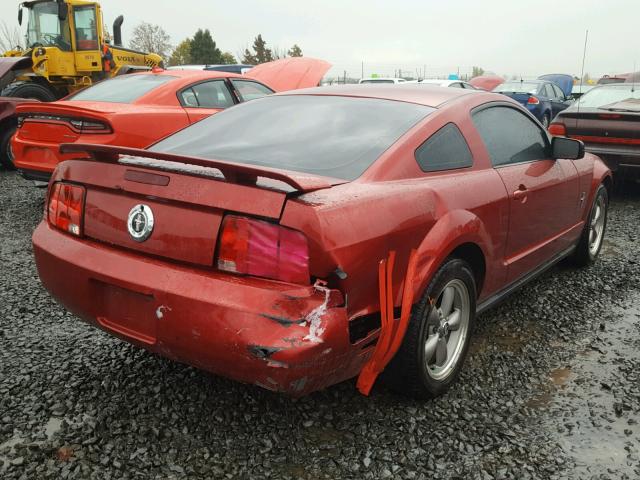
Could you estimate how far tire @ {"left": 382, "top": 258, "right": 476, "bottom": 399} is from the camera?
2393 millimetres

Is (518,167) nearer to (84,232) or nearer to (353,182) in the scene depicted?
(353,182)

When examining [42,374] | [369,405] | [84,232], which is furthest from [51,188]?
[369,405]

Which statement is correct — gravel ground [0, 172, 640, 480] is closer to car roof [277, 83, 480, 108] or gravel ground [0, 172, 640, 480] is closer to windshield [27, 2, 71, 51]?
car roof [277, 83, 480, 108]

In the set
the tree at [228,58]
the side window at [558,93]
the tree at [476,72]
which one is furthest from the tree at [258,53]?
the side window at [558,93]

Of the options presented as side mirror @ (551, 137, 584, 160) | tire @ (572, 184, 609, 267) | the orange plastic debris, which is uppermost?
side mirror @ (551, 137, 584, 160)

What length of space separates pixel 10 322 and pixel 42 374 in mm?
777

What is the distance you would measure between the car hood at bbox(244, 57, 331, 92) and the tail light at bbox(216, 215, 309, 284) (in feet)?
27.0

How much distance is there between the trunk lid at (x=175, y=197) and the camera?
2.00 metres

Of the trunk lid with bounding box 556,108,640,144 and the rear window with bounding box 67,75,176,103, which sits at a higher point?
the rear window with bounding box 67,75,176,103

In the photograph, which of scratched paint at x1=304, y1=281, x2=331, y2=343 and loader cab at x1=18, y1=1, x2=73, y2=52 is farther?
loader cab at x1=18, y1=1, x2=73, y2=52

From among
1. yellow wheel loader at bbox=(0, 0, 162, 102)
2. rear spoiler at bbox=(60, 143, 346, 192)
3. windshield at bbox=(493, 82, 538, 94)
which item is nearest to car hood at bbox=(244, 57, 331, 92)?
yellow wheel loader at bbox=(0, 0, 162, 102)

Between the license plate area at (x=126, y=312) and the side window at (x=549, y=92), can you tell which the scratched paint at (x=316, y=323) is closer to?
the license plate area at (x=126, y=312)

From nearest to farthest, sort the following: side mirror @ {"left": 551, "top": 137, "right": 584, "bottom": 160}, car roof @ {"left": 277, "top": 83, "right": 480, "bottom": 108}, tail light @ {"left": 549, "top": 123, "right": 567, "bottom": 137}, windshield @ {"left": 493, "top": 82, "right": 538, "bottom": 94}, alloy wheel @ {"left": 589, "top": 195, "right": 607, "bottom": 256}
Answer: car roof @ {"left": 277, "top": 83, "right": 480, "bottom": 108}, side mirror @ {"left": 551, "top": 137, "right": 584, "bottom": 160}, alloy wheel @ {"left": 589, "top": 195, "right": 607, "bottom": 256}, tail light @ {"left": 549, "top": 123, "right": 567, "bottom": 137}, windshield @ {"left": 493, "top": 82, "right": 538, "bottom": 94}

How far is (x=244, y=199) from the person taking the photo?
2.01 metres
